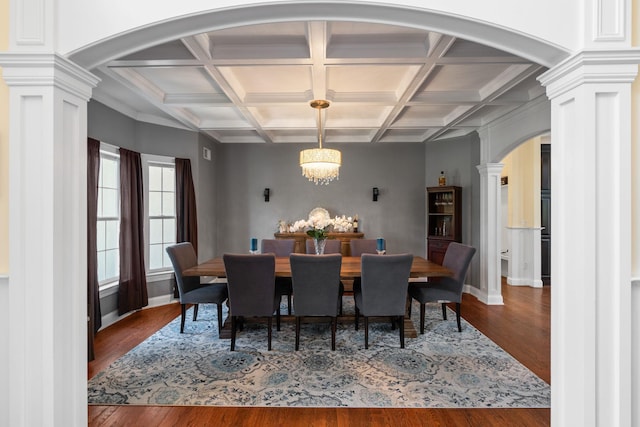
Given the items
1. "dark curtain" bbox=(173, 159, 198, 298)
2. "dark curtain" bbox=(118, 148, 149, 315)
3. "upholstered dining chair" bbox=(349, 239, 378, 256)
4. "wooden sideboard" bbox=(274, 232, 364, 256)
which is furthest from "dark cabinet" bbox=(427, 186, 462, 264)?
"dark curtain" bbox=(118, 148, 149, 315)

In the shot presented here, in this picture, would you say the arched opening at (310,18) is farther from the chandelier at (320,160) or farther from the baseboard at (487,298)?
the baseboard at (487,298)

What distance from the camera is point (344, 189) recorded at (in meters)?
6.56

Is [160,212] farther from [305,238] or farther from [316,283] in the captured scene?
[316,283]

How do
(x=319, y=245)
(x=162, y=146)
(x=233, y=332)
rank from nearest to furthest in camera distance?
(x=233, y=332) → (x=319, y=245) → (x=162, y=146)

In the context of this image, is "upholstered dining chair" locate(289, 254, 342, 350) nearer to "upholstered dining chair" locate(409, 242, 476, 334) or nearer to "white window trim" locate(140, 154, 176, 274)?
"upholstered dining chair" locate(409, 242, 476, 334)

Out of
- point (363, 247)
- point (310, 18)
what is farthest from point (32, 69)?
point (363, 247)

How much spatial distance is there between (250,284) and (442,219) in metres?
4.19

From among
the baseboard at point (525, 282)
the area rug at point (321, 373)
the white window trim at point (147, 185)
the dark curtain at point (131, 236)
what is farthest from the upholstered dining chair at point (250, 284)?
the baseboard at point (525, 282)

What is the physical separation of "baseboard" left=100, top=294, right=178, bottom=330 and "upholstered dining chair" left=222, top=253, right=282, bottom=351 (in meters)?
1.79

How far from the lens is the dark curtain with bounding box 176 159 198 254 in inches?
203

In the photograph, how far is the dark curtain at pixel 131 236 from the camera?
14.3ft

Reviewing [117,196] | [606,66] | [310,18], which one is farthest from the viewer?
[117,196]

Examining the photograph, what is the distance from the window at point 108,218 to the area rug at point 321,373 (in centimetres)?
113

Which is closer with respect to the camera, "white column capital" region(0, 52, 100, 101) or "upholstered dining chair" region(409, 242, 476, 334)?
"white column capital" region(0, 52, 100, 101)
